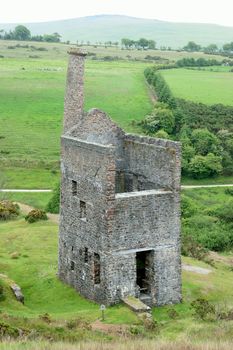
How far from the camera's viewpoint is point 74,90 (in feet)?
95.8

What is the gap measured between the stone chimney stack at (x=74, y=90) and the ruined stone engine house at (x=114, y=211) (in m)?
0.04

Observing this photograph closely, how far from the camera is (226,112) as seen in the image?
91.6 m

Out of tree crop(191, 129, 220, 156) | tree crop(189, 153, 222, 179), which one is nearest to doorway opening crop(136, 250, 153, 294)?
tree crop(189, 153, 222, 179)

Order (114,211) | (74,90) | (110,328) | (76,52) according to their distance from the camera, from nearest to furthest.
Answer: (110,328) < (114,211) < (76,52) < (74,90)

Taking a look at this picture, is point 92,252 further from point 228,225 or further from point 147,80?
point 147,80

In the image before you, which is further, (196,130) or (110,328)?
(196,130)

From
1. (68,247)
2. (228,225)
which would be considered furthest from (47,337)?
(228,225)

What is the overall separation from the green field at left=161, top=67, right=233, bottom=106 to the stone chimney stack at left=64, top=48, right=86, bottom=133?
→ 6908cm

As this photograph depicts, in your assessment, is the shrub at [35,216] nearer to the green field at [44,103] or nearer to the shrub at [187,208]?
the shrub at [187,208]

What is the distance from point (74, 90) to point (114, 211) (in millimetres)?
6482

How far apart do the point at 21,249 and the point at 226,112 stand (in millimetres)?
61203

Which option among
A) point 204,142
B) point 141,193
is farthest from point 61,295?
point 204,142

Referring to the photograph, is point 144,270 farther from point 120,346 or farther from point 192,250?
point 120,346

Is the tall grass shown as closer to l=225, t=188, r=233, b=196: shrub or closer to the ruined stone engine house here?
the ruined stone engine house
